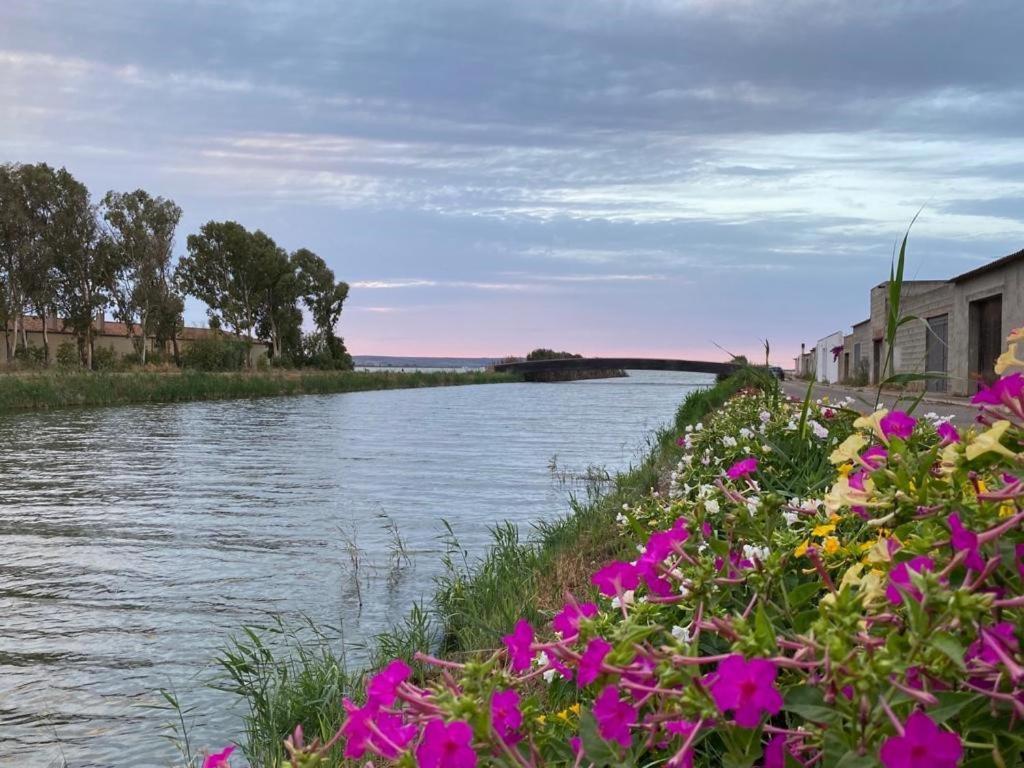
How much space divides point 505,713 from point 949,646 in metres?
0.62

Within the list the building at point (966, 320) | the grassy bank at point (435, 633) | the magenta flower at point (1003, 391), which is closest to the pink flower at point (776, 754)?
the magenta flower at point (1003, 391)

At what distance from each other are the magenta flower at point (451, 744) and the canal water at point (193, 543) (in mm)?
4005

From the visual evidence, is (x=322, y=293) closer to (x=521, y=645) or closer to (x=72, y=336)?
(x=72, y=336)

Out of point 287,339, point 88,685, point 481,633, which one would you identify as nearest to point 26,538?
point 88,685

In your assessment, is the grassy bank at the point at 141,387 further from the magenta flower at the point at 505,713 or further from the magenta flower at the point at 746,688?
the magenta flower at the point at 746,688

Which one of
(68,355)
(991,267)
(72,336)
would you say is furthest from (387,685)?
(72,336)

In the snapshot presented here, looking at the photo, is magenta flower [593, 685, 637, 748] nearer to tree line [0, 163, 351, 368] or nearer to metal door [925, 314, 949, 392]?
metal door [925, 314, 949, 392]

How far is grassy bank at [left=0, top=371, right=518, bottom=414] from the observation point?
2991 cm

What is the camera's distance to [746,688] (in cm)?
103

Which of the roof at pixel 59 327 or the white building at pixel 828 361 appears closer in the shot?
the white building at pixel 828 361

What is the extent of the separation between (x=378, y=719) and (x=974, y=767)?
853 mm

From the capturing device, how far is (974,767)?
3.65 feet

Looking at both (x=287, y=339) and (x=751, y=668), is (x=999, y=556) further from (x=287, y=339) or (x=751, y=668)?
(x=287, y=339)

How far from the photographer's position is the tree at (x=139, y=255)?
179 ft
